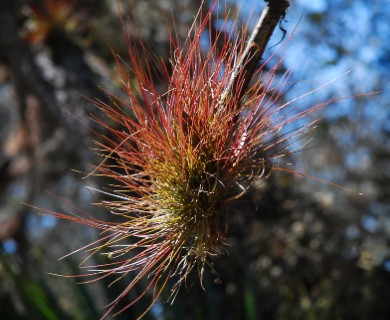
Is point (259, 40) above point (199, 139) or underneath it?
above

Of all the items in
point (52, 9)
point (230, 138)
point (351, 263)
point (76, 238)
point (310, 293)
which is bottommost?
point (76, 238)

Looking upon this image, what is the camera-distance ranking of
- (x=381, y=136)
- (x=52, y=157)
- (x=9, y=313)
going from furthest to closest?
(x=381, y=136) → (x=52, y=157) → (x=9, y=313)

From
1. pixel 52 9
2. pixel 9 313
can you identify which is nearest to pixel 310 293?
pixel 9 313

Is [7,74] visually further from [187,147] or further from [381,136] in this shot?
[187,147]

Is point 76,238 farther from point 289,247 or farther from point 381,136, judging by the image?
point 381,136

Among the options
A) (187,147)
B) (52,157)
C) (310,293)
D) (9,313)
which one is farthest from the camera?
(52,157)

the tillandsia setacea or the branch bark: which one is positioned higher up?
the branch bark

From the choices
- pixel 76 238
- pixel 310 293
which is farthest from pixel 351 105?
pixel 76 238

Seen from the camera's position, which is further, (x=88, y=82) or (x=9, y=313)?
(x=88, y=82)

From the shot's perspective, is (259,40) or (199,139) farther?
(199,139)

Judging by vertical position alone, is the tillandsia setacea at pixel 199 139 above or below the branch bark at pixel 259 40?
below

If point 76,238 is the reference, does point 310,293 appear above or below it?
above
